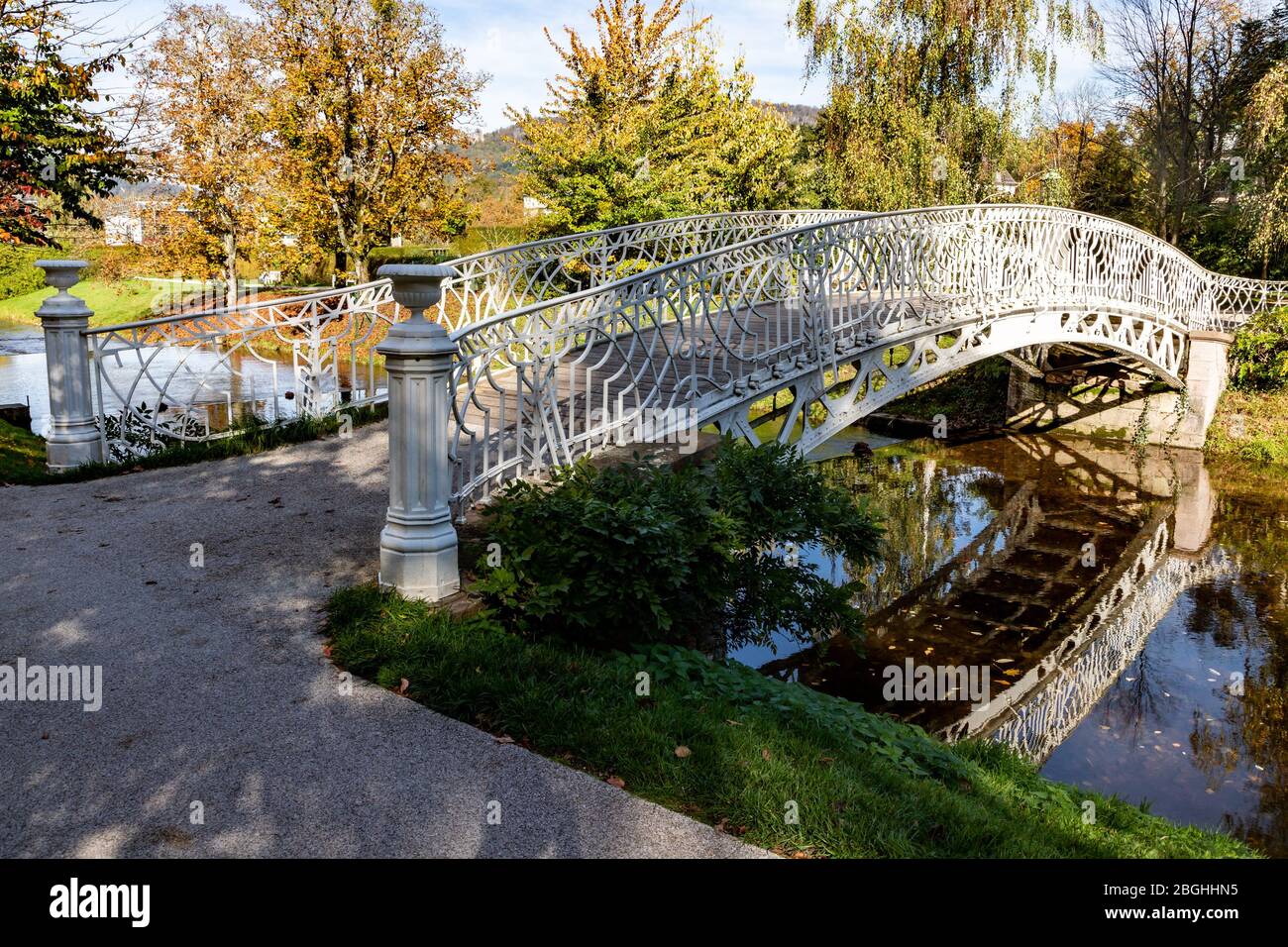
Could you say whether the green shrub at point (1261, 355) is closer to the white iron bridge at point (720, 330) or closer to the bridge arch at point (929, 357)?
the white iron bridge at point (720, 330)

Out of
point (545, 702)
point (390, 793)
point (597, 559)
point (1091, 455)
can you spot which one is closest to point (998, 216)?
point (1091, 455)

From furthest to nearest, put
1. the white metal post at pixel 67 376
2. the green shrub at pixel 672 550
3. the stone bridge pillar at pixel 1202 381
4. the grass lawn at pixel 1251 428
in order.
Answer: the stone bridge pillar at pixel 1202 381 → the grass lawn at pixel 1251 428 → the white metal post at pixel 67 376 → the green shrub at pixel 672 550

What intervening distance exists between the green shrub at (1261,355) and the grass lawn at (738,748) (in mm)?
16394

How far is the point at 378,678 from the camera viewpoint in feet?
14.9

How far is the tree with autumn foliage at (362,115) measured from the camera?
21.1 metres

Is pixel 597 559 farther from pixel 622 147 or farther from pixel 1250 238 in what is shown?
pixel 1250 238

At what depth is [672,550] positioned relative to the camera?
5.31 metres

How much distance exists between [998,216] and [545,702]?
38.2 feet

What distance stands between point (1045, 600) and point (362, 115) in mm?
17559

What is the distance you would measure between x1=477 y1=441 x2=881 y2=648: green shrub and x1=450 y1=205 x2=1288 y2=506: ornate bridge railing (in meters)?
0.88

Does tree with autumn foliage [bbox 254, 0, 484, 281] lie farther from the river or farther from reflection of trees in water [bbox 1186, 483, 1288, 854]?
reflection of trees in water [bbox 1186, 483, 1288, 854]

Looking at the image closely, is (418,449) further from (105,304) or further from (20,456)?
(105,304)

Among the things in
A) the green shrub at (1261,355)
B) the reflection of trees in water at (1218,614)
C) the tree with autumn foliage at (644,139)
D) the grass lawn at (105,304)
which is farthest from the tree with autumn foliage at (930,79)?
the grass lawn at (105,304)

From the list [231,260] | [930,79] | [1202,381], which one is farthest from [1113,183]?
[231,260]
